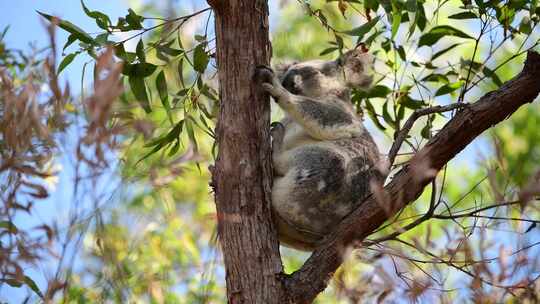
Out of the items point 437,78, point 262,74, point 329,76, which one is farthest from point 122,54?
point 437,78

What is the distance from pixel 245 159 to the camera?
8.63 ft

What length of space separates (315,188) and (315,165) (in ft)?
0.30

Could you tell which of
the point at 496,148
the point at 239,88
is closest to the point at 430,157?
the point at 496,148

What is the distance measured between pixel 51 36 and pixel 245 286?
3.86 ft

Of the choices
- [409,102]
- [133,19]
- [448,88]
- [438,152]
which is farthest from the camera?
[409,102]

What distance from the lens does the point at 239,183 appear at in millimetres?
2600

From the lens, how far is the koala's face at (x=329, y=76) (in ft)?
12.2

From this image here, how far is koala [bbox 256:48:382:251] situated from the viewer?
3.01 m

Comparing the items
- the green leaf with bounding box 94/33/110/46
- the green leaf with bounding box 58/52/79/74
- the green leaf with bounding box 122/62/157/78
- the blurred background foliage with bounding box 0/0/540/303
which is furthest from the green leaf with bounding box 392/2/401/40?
the green leaf with bounding box 58/52/79/74

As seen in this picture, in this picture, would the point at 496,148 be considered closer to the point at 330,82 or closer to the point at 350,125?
the point at 350,125

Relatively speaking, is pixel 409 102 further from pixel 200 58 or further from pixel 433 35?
pixel 200 58

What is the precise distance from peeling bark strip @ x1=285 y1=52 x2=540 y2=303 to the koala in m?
0.41

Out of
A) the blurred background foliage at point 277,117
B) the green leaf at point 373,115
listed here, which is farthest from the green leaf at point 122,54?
the green leaf at point 373,115

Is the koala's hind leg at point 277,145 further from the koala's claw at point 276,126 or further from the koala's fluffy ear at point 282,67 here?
the koala's fluffy ear at point 282,67
